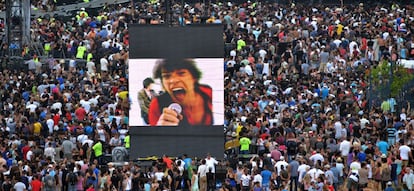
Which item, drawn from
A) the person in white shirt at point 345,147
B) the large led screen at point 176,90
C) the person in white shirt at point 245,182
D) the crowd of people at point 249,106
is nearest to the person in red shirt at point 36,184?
the crowd of people at point 249,106

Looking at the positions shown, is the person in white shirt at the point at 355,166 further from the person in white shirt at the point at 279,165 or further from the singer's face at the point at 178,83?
the singer's face at the point at 178,83

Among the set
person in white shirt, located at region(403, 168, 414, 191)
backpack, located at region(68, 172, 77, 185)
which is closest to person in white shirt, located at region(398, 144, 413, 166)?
person in white shirt, located at region(403, 168, 414, 191)

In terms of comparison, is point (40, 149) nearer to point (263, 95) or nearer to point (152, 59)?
point (152, 59)

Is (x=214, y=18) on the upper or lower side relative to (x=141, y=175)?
upper

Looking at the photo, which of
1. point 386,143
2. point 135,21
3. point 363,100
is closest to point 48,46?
point 135,21

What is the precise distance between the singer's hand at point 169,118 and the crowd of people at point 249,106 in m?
1.17

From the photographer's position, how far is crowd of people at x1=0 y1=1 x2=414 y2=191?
42.9 m

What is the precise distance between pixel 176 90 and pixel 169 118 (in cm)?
72

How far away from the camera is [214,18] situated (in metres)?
63.8

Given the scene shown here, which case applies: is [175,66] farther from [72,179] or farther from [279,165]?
[72,179]

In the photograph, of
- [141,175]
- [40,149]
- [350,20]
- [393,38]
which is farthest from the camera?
[350,20]

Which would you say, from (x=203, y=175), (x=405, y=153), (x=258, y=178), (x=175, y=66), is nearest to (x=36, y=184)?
(x=203, y=175)

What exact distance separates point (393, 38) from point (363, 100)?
7.91m

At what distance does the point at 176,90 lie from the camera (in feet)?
154
